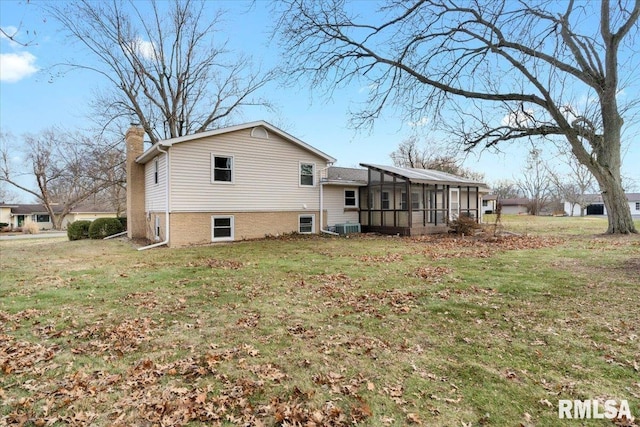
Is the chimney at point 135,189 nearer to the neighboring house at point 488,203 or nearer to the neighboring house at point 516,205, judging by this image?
the neighboring house at point 488,203

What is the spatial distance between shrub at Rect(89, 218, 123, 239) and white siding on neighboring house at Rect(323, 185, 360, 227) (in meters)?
11.4

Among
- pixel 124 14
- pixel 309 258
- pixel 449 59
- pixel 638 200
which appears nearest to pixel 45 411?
pixel 309 258

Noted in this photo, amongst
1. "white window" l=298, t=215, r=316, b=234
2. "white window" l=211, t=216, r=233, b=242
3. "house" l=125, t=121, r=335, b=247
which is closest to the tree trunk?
"house" l=125, t=121, r=335, b=247

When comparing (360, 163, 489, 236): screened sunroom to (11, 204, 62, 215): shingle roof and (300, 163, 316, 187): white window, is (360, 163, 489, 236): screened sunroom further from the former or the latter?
(11, 204, 62, 215): shingle roof

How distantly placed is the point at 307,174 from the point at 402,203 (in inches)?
210

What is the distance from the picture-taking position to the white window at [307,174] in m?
16.9

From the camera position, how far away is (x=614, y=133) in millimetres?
14039

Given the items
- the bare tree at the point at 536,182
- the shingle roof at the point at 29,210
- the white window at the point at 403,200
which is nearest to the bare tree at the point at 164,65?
the white window at the point at 403,200

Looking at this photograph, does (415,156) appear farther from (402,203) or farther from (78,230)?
(78,230)

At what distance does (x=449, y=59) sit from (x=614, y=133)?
7.79m

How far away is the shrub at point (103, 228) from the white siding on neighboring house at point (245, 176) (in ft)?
14.9

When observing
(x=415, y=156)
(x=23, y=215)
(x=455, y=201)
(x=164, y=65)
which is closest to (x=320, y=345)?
(x=455, y=201)

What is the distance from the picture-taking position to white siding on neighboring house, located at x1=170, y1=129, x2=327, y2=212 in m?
13.6

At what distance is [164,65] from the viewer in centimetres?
2380
